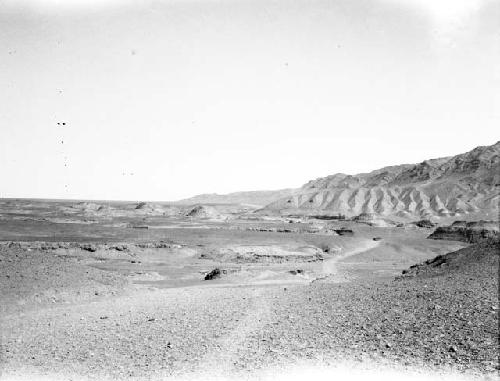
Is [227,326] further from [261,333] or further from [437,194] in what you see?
[437,194]

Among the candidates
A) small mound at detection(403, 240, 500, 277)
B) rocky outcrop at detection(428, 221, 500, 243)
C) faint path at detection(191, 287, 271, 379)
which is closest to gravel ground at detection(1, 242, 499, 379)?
faint path at detection(191, 287, 271, 379)

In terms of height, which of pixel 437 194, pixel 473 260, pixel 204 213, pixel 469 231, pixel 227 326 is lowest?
pixel 469 231

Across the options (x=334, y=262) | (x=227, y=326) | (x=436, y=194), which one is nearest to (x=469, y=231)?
(x=334, y=262)

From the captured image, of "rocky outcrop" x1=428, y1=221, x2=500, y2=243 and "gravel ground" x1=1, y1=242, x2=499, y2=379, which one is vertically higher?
"gravel ground" x1=1, y1=242, x2=499, y2=379

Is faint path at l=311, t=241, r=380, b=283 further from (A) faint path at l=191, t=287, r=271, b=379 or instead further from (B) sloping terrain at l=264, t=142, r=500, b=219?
(B) sloping terrain at l=264, t=142, r=500, b=219

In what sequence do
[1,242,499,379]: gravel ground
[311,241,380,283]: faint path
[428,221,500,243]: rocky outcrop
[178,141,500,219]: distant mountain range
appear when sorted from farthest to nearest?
[178,141,500,219]: distant mountain range
[428,221,500,243]: rocky outcrop
[311,241,380,283]: faint path
[1,242,499,379]: gravel ground

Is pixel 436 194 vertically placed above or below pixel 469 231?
above

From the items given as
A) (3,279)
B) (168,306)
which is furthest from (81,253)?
(168,306)

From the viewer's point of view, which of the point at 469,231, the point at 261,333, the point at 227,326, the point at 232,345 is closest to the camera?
the point at 232,345

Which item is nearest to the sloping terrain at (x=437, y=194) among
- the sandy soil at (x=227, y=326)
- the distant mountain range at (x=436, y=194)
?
the distant mountain range at (x=436, y=194)
